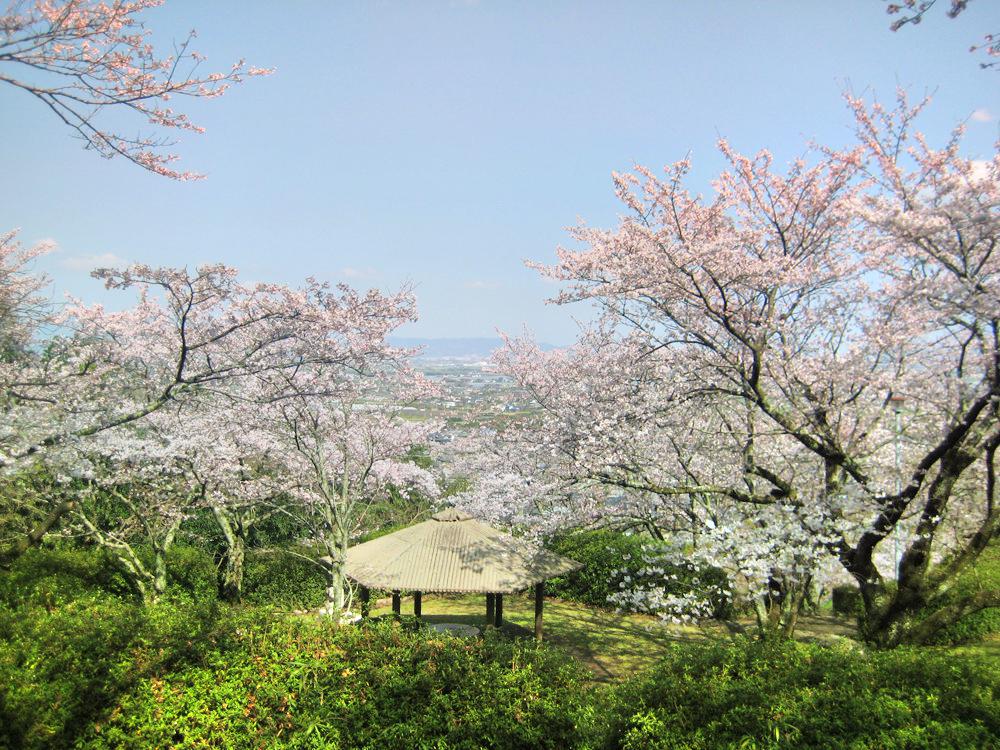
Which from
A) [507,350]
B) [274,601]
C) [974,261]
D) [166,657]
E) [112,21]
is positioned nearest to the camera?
[112,21]

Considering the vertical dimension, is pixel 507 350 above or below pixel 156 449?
above

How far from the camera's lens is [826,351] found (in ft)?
24.5

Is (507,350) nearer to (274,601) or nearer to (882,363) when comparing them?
(274,601)

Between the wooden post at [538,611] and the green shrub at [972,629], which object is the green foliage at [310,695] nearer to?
the wooden post at [538,611]

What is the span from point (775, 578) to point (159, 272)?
26.6 ft

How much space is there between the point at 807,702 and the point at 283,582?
41.3 feet

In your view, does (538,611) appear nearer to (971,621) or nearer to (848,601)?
(848,601)

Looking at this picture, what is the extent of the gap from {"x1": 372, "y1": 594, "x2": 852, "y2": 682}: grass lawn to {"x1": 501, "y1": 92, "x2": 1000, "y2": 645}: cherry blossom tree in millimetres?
3095

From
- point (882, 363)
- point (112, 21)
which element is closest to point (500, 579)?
point (882, 363)

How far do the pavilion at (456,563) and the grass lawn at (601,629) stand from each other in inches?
52.0

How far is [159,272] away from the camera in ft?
21.0

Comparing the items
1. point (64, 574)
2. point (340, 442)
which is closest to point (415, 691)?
point (340, 442)

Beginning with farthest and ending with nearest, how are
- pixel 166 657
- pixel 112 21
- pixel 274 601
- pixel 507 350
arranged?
pixel 507 350 < pixel 274 601 < pixel 166 657 < pixel 112 21

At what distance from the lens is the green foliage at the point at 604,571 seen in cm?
1305
